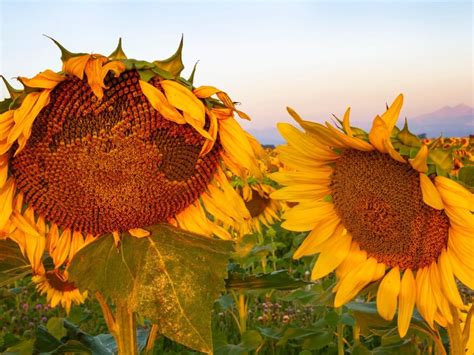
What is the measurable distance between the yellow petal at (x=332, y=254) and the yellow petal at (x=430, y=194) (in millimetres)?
473

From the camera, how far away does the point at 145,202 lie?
6.46ft

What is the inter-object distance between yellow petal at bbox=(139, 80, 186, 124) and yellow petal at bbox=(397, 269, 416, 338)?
0.97m

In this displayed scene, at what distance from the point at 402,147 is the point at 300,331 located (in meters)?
1.73

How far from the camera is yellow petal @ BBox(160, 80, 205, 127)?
6.03 ft

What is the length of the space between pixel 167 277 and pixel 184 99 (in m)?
0.49

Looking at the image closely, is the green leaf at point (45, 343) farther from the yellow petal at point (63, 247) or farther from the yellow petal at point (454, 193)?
the yellow petal at point (454, 193)

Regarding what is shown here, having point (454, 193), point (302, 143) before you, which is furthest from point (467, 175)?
point (302, 143)

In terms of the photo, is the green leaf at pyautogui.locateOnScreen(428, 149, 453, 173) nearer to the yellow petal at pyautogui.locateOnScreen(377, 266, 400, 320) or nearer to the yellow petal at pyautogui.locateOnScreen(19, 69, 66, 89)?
the yellow petal at pyautogui.locateOnScreen(377, 266, 400, 320)

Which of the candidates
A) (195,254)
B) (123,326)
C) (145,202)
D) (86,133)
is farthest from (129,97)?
(123,326)

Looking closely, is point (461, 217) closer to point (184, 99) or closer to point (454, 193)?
point (454, 193)

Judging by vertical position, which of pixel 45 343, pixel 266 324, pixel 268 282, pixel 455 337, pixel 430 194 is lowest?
pixel 266 324

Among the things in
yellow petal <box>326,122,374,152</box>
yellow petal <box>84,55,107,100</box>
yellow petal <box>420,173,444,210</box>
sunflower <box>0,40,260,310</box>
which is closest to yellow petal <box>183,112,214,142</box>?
sunflower <box>0,40,260,310</box>

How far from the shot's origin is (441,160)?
77.8 inches

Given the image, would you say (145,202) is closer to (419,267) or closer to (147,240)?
(147,240)
